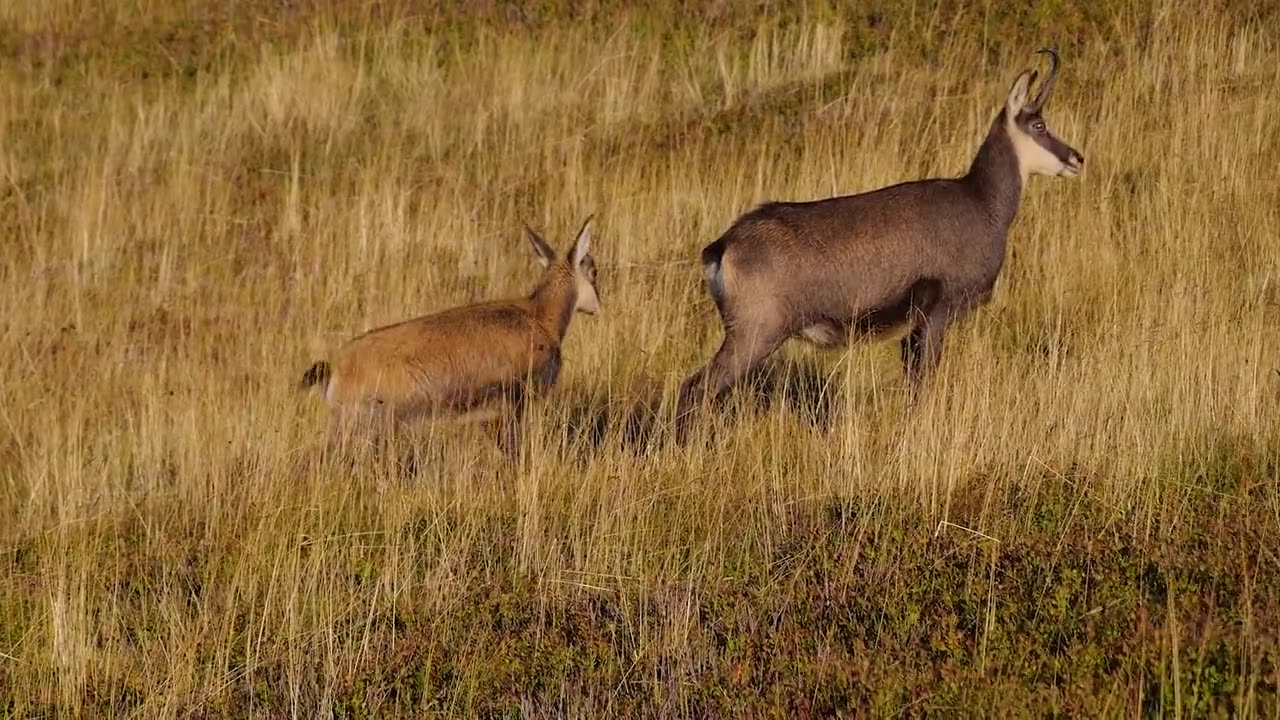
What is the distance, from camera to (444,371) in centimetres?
920

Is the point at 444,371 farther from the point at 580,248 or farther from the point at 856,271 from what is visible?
the point at 856,271

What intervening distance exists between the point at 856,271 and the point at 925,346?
0.52m

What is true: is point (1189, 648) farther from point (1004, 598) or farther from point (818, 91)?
point (818, 91)

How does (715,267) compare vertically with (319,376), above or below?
above

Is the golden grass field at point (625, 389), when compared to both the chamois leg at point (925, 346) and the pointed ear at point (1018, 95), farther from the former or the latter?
the pointed ear at point (1018, 95)

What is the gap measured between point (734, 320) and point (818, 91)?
5.57m

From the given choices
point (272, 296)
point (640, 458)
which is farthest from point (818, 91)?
point (640, 458)

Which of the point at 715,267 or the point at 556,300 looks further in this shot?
the point at 556,300

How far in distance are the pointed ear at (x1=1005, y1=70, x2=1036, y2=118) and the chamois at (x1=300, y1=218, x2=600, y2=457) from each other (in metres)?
2.92

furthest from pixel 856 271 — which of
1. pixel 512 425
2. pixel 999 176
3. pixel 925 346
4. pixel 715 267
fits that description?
pixel 512 425

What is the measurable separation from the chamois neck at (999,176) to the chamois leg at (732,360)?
168 centimetres

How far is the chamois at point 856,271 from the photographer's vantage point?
8.98 m

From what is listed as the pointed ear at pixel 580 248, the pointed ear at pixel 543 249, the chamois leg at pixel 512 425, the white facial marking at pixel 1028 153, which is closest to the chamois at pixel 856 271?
the white facial marking at pixel 1028 153

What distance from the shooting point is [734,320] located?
902cm
